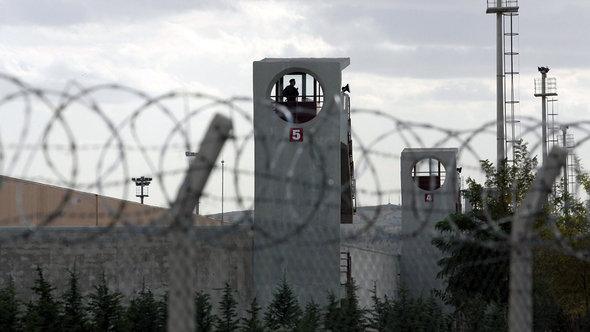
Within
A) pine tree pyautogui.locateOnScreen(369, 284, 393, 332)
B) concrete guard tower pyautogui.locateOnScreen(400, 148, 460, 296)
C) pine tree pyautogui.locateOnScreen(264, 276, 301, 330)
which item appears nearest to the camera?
pine tree pyautogui.locateOnScreen(369, 284, 393, 332)

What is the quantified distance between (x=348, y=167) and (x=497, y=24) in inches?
666

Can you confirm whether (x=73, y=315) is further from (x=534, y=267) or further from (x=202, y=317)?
(x=534, y=267)

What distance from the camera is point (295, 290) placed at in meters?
17.8

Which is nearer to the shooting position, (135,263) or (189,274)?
(189,274)

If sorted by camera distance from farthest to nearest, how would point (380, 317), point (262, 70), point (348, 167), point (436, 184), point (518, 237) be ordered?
1. point (436, 184)
2. point (348, 167)
3. point (262, 70)
4. point (380, 317)
5. point (518, 237)

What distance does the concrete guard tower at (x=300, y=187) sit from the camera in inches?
714

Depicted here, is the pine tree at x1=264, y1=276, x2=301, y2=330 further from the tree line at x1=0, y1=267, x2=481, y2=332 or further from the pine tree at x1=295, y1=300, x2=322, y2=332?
the pine tree at x1=295, y1=300, x2=322, y2=332

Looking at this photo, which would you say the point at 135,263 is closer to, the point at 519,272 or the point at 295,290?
the point at 295,290

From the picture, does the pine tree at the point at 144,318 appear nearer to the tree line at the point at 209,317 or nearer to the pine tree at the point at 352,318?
the tree line at the point at 209,317

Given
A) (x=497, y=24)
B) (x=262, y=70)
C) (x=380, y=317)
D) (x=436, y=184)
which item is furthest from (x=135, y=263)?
(x=497, y=24)

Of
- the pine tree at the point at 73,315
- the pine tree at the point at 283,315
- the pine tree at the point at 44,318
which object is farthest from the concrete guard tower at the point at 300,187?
the pine tree at the point at 44,318

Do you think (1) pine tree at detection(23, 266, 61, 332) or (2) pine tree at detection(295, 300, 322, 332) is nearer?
(2) pine tree at detection(295, 300, 322, 332)

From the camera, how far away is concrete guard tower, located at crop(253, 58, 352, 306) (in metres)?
18.1

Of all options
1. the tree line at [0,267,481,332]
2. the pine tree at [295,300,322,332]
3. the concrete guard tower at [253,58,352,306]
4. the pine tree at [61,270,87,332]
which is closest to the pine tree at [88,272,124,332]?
the tree line at [0,267,481,332]
